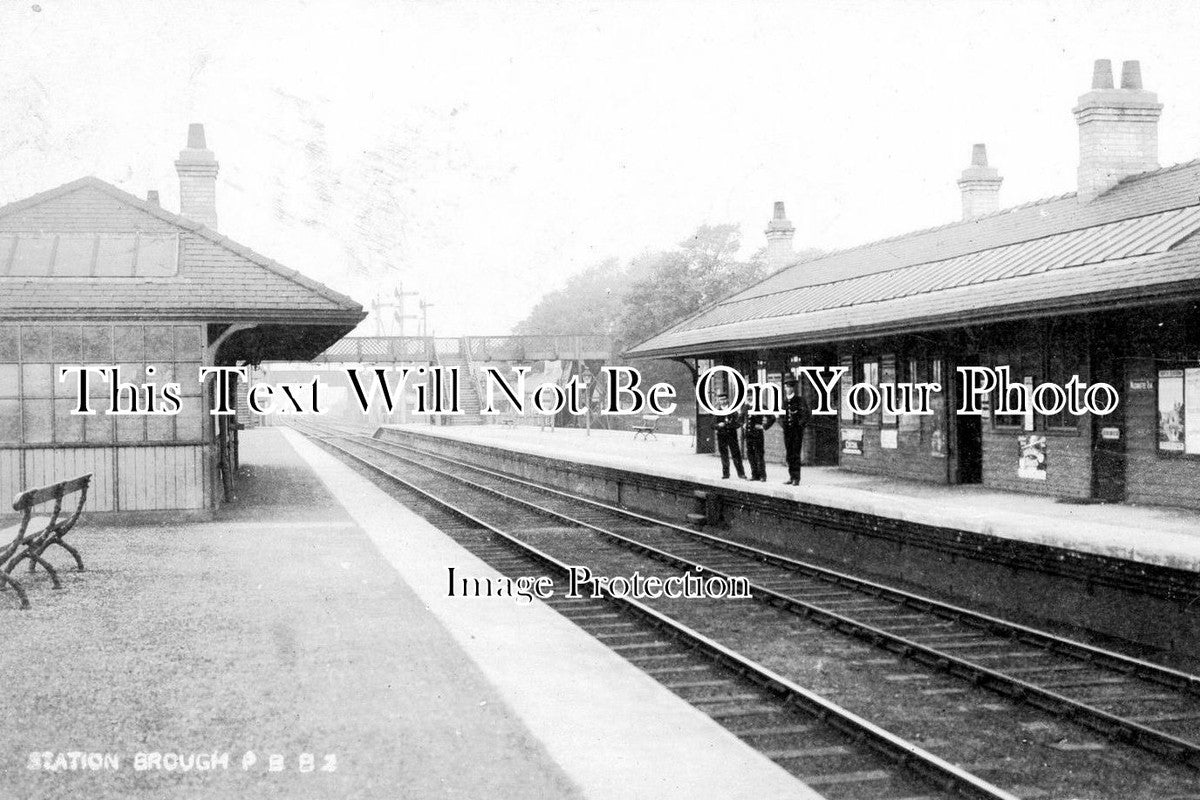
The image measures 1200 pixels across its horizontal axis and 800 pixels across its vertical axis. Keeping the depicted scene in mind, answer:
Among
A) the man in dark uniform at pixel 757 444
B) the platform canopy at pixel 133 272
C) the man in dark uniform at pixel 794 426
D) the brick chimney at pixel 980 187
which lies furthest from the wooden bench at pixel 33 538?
the brick chimney at pixel 980 187

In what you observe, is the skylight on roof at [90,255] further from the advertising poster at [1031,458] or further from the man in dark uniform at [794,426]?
the advertising poster at [1031,458]

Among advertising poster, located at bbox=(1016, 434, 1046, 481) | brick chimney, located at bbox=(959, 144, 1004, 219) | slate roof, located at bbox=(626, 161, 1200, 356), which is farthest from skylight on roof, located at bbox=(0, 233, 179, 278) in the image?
brick chimney, located at bbox=(959, 144, 1004, 219)

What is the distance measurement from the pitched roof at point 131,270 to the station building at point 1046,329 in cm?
776

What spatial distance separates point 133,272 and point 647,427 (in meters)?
22.9

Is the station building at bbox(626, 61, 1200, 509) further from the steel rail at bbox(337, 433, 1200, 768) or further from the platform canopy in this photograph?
the platform canopy

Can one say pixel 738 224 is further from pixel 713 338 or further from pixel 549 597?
pixel 549 597

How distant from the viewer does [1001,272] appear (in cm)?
1542

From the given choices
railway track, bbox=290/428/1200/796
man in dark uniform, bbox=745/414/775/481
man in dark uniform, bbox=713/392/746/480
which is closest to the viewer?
railway track, bbox=290/428/1200/796

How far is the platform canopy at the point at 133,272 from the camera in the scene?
13.9 meters

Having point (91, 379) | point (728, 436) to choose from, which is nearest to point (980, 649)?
point (728, 436)

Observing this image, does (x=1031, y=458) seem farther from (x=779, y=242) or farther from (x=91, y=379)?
(x=779, y=242)

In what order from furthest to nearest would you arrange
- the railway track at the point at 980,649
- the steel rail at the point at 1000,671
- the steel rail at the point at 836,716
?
the railway track at the point at 980,649
the steel rail at the point at 1000,671
the steel rail at the point at 836,716

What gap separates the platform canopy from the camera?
1389 cm

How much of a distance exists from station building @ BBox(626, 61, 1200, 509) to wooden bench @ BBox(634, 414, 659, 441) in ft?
38.5
